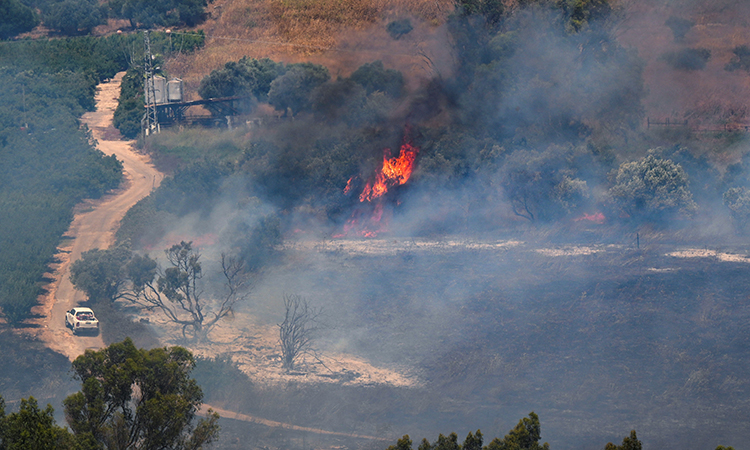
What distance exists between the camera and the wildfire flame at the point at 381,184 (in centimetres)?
5544

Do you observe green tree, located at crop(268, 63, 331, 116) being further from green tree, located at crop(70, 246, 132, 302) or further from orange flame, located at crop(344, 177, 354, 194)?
green tree, located at crop(70, 246, 132, 302)


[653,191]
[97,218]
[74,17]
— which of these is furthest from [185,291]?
[74,17]

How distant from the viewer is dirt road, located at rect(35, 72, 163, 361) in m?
43.9

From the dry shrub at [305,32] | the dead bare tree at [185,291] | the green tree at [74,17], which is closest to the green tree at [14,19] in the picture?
the green tree at [74,17]

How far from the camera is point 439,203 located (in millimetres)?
56938

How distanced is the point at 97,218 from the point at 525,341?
1472 inches

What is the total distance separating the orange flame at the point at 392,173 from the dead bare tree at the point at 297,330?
45.5ft

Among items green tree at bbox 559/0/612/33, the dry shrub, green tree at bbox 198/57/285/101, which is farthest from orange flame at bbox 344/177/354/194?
green tree at bbox 559/0/612/33

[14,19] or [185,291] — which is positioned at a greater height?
[14,19]

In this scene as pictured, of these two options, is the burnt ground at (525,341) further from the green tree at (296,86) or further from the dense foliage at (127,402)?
the green tree at (296,86)

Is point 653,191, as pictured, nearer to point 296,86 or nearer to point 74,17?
point 296,86

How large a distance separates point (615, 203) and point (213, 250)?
28.3m

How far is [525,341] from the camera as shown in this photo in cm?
4194

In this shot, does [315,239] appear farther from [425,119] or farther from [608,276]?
[608,276]
